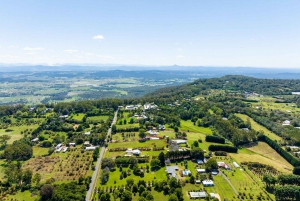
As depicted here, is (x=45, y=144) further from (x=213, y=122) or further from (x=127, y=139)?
(x=213, y=122)

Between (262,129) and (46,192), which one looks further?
(262,129)

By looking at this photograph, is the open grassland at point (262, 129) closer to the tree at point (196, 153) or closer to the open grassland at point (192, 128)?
the open grassland at point (192, 128)

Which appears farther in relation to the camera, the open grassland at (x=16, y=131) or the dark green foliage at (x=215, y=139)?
the open grassland at (x=16, y=131)

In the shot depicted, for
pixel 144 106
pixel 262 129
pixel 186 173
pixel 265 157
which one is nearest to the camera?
pixel 186 173

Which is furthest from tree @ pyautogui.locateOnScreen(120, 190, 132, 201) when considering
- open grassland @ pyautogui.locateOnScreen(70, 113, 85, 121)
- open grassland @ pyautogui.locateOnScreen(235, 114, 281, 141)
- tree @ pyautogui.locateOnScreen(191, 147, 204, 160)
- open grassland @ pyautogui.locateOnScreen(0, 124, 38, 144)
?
open grassland @ pyautogui.locateOnScreen(70, 113, 85, 121)

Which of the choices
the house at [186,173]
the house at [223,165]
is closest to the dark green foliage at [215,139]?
the house at [223,165]

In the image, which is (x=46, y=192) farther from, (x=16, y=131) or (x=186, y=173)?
(x=16, y=131)

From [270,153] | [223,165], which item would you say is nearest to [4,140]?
[223,165]

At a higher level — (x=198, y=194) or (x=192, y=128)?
(x=192, y=128)

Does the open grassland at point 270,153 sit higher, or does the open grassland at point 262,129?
the open grassland at point 262,129

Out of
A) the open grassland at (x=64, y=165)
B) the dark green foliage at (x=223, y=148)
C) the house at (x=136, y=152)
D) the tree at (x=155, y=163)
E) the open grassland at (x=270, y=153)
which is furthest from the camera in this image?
the dark green foliage at (x=223, y=148)
